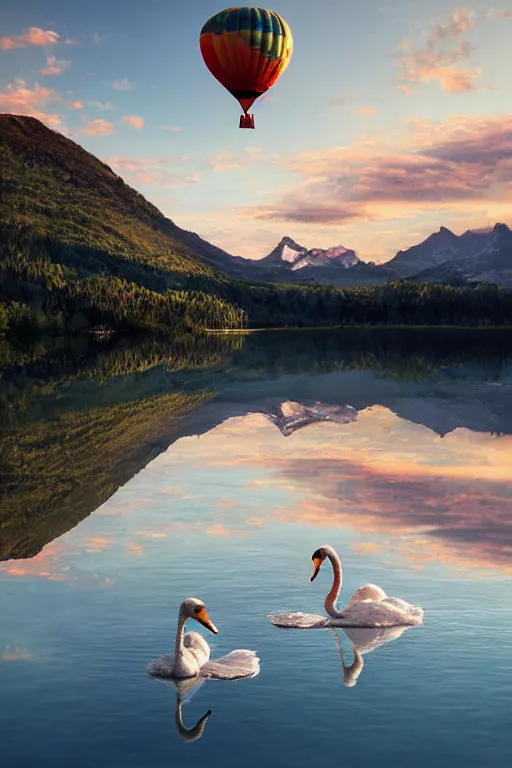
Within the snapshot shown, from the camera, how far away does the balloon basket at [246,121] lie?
→ 9119 cm

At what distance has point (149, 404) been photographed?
68.9 m

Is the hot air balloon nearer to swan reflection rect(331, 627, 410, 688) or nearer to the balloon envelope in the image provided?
the balloon envelope

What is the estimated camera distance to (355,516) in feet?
109

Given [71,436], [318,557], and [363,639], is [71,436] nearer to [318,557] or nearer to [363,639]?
[318,557]

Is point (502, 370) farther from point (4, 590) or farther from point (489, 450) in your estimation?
point (4, 590)

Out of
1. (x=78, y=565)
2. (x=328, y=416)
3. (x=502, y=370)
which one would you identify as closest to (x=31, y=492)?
(x=78, y=565)

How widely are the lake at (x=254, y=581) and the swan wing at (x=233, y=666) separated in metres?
0.21

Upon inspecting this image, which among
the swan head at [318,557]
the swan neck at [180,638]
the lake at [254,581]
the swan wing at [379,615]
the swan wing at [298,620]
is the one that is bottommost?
the lake at [254,581]

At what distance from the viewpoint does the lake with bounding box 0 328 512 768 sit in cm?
1723

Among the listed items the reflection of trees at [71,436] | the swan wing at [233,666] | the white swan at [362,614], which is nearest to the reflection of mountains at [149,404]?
the reflection of trees at [71,436]

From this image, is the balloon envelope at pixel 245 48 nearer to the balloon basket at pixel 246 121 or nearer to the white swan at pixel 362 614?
the balloon basket at pixel 246 121

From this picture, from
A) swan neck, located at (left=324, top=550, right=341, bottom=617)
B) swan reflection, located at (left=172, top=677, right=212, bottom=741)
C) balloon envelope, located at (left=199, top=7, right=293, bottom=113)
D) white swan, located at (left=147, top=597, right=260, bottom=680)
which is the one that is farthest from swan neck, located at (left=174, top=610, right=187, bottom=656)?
balloon envelope, located at (left=199, top=7, right=293, bottom=113)

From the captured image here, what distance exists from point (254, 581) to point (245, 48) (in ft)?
245

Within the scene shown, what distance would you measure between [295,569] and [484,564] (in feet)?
14.5
